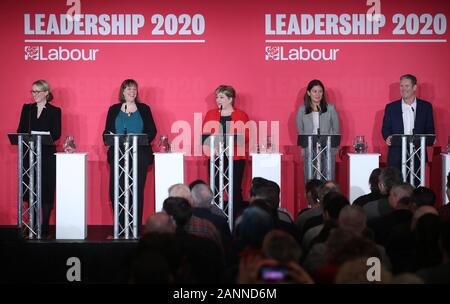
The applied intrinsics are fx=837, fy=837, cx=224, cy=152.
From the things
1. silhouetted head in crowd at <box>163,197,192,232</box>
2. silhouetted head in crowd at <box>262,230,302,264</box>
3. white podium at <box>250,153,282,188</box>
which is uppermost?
white podium at <box>250,153,282,188</box>

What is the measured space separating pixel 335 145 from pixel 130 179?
2215mm

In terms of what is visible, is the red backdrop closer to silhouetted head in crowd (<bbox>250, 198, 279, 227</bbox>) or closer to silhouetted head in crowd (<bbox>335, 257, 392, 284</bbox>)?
silhouetted head in crowd (<bbox>250, 198, 279, 227</bbox>)

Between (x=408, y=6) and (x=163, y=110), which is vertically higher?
(x=408, y=6)

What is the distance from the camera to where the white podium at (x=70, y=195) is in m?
8.35

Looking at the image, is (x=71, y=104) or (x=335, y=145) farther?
(x=71, y=104)

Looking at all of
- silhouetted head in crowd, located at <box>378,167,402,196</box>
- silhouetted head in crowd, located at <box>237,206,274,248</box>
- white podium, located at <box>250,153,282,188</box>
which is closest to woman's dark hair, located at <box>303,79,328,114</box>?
white podium, located at <box>250,153,282,188</box>

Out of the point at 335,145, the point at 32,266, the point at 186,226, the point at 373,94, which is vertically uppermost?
the point at 373,94

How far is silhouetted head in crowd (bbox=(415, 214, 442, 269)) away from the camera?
461 centimetres

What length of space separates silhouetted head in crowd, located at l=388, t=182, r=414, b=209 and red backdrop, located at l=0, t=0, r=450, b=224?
3.45m

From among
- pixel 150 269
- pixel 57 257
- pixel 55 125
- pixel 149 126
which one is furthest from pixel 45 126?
pixel 150 269
